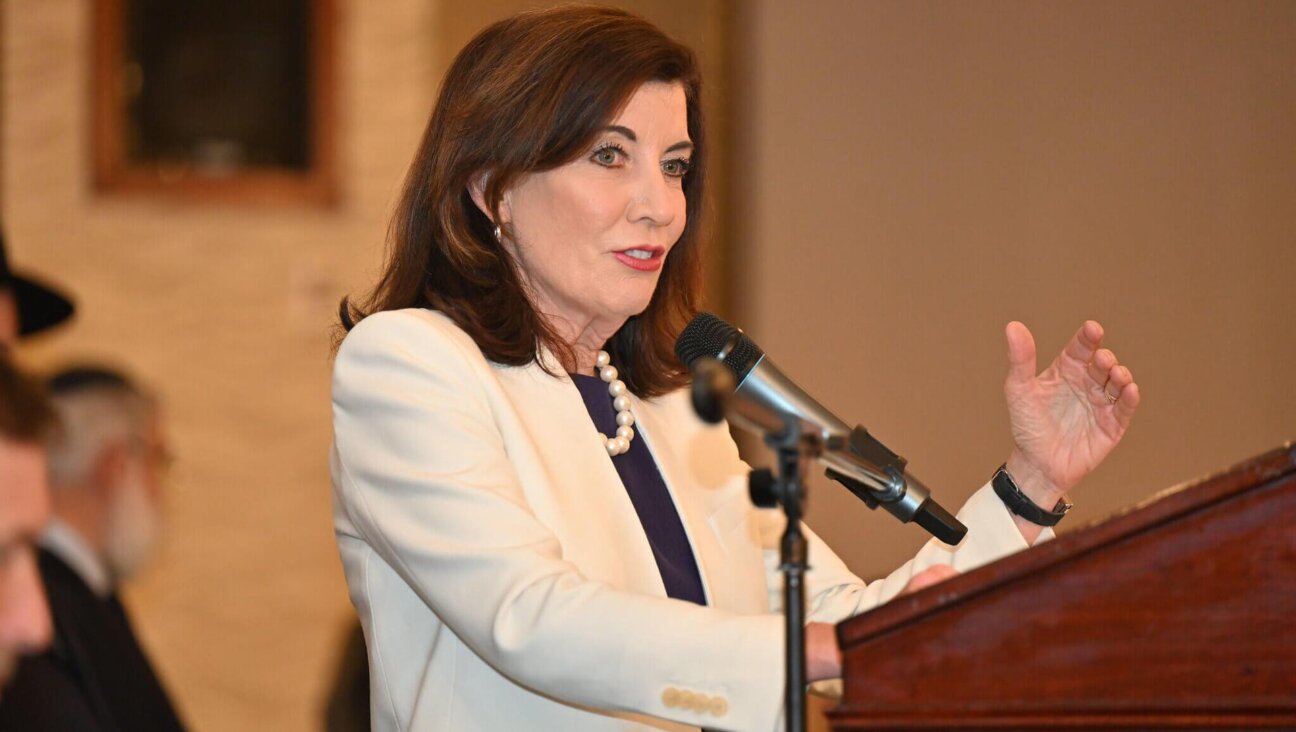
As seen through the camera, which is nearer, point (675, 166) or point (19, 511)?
point (19, 511)

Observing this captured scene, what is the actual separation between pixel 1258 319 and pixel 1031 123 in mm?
767

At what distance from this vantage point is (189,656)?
434 cm

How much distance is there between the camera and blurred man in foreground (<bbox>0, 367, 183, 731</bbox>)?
90.8 inches

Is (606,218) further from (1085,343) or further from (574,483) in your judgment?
(1085,343)

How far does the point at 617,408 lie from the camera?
1.97 m

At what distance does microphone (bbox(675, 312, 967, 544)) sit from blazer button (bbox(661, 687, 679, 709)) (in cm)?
25

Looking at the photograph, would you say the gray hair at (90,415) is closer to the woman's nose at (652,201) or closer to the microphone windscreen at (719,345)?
the woman's nose at (652,201)

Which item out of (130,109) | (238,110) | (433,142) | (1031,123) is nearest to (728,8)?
(1031,123)

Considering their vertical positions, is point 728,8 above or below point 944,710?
above

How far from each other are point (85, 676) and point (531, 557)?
143 cm

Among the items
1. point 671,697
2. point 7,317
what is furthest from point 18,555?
point 7,317

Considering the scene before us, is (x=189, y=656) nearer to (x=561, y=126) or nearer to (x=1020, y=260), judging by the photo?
(x=1020, y=260)

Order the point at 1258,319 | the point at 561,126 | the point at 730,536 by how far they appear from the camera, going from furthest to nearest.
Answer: the point at 1258,319
the point at 730,536
the point at 561,126

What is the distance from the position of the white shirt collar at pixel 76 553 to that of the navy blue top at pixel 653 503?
4.39 feet
